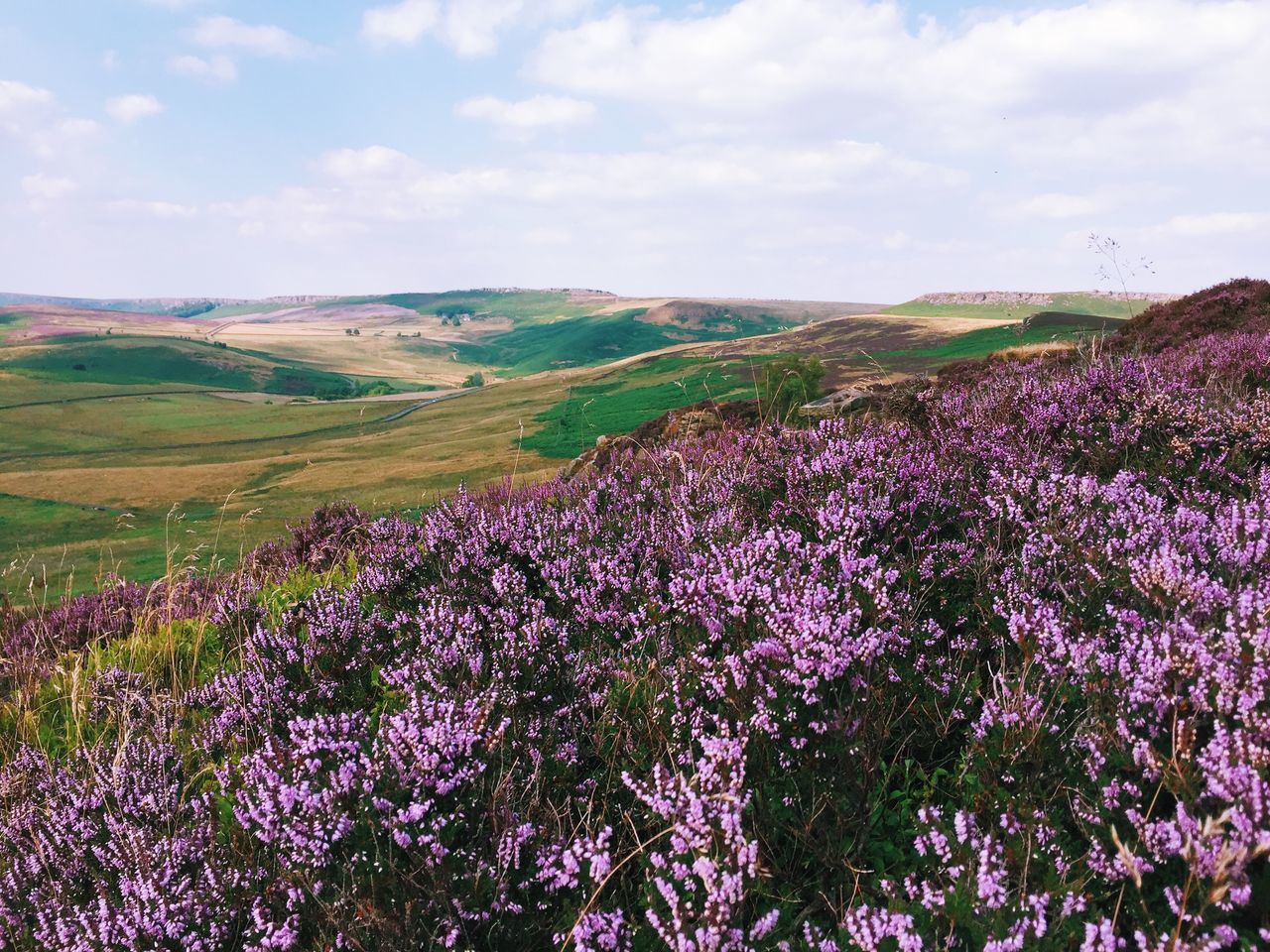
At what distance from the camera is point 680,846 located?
6.21 ft

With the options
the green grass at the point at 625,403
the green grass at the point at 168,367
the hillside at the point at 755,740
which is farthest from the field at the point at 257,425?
the hillside at the point at 755,740

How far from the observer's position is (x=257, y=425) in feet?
249

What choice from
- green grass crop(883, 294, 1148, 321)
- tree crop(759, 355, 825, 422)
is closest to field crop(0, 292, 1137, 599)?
tree crop(759, 355, 825, 422)

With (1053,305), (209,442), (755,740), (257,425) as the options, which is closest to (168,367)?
(257,425)

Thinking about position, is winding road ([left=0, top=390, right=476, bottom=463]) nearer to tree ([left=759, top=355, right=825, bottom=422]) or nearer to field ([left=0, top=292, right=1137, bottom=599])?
field ([left=0, top=292, right=1137, bottom=599])

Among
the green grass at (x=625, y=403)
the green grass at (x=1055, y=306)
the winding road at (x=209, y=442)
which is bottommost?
the winding road at (x=209, y=442)

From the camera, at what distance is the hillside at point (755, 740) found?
1861mm

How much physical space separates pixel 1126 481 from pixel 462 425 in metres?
61.2

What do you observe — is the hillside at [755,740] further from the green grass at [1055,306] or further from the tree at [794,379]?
the green grass at [1055,306]

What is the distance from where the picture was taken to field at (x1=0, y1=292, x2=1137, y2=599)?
2322cm

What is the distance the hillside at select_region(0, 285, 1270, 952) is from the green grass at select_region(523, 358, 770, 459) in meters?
10.8

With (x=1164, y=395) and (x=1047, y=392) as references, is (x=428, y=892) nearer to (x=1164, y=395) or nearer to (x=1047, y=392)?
(x=1164, y=395)

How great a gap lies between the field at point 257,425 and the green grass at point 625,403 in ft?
0.81

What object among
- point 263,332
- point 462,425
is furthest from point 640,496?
point 263,332
